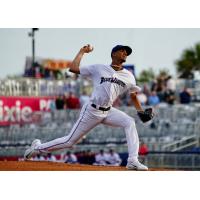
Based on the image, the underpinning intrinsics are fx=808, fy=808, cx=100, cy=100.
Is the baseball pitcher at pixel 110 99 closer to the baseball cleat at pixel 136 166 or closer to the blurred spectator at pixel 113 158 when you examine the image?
the baseball cleat at pixel 136 166

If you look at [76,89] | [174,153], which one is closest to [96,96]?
[174,153]

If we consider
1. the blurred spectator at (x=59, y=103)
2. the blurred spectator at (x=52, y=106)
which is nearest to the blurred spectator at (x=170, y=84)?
the blurred spectator at (x=59, y=103)

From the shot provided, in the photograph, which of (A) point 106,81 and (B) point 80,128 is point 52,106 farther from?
(A) point 106,81

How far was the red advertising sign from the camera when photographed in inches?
1091

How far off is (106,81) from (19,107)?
55.2ft

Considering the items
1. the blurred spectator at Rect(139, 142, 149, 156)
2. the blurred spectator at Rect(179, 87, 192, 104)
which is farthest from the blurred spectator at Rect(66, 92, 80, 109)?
the blurred spectator at Rect(139, 142, 149, 156)

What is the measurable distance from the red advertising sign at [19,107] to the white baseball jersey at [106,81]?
15098mm

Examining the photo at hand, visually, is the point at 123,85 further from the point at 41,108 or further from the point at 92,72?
the point at 41,108

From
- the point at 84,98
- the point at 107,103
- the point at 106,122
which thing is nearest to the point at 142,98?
the point at 84,98

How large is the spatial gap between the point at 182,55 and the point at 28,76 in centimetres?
1130

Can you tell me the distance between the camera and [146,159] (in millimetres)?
22328

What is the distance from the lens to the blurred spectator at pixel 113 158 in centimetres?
2260

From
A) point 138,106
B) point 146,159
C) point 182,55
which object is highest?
point 182,55

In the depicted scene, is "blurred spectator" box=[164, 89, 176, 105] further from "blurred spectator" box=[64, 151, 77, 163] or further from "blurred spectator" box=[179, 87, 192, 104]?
"blurred spectator" box=[64, 151, 77, 163]
